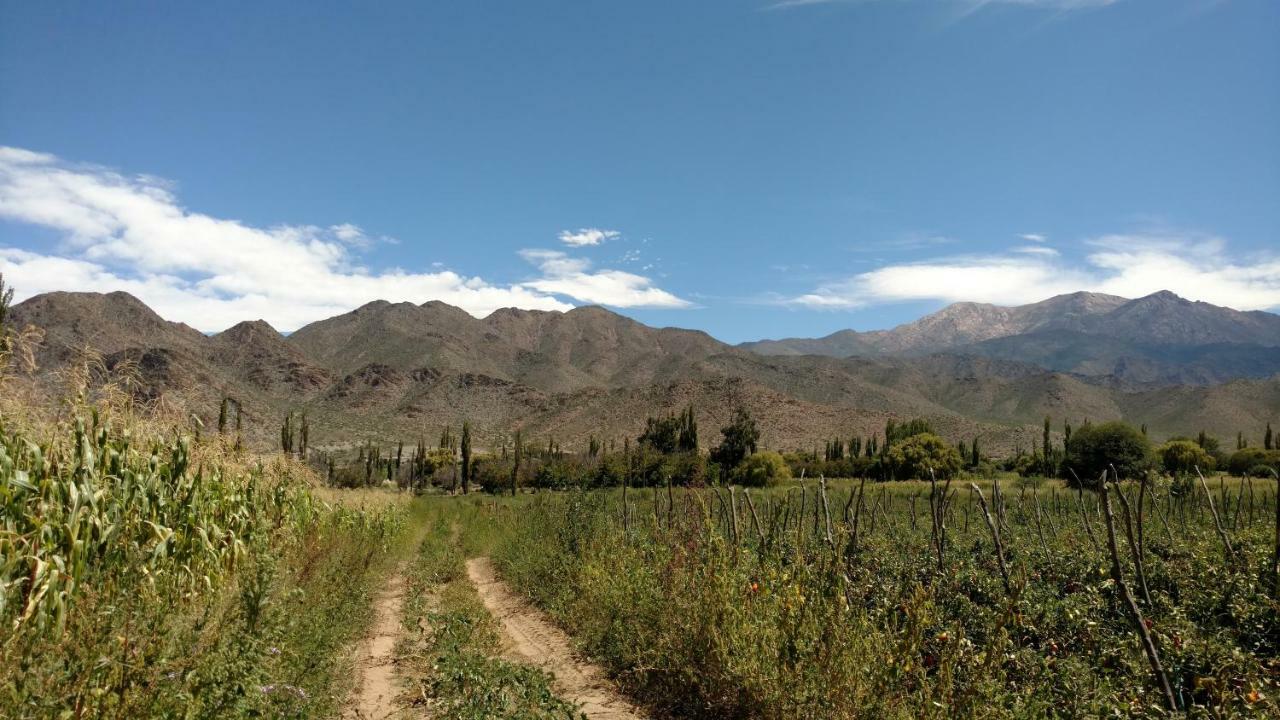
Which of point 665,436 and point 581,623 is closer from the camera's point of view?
point 581,623

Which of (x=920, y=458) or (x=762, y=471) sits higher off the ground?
(x=920, y=458)

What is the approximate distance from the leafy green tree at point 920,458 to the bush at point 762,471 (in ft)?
27.4

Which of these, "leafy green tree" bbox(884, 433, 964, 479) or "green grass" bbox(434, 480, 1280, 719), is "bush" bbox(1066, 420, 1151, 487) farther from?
"green grass" bbox(434, 480, 1280, 719)

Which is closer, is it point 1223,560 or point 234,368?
point 1223,560

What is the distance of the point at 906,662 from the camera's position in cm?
511

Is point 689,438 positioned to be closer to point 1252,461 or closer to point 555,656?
point 1252,461

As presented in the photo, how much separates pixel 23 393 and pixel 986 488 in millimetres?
39937

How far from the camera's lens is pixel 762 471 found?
164 feet

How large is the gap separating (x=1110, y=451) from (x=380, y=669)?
156 ft

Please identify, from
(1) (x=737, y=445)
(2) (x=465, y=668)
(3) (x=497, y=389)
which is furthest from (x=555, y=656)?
(3) (x=497, y=389)

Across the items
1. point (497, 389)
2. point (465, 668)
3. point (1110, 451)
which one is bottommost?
point (465, 668)

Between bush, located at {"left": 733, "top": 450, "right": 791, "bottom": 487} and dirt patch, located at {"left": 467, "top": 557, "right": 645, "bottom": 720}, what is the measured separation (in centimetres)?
3711

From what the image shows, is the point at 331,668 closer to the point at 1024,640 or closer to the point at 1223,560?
the point at 1024,640

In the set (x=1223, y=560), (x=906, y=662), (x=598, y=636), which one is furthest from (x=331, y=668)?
(x=1223, y=560)
